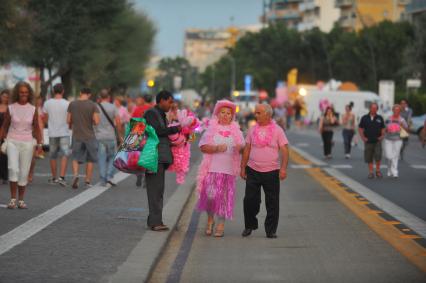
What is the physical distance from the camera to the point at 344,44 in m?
114

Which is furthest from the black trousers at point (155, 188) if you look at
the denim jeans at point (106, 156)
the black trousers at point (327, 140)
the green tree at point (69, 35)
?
the green tree at point (69, 35)

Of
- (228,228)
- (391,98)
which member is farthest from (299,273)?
(391,98)

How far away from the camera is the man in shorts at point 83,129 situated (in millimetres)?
20625

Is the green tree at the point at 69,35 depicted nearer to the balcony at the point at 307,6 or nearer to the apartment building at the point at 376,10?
the apartment building at the point at 376,10

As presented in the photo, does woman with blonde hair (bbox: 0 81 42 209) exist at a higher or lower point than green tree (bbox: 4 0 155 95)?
lower

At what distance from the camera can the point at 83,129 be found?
817 inches

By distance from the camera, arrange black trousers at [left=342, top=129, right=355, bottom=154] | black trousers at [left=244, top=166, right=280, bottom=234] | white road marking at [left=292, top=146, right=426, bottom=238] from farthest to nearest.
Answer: black trousers at [left=342, top=129, right=355, bottom=154] → white road marking at [left=292, top=146, right=426, bottom=238] → black trousers at [left=244, top=166, right=280, bottom=234]

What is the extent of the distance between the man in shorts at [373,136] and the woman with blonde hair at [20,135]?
457 inches

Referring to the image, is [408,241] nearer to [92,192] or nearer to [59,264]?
[59,264]

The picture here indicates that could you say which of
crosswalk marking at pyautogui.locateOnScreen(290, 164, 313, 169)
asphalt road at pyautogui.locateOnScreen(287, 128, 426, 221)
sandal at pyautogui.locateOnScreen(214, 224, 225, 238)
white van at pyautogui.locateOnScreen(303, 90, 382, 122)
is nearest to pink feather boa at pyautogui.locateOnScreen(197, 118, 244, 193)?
sandal at pyautogui.locateOnScreen(214, 224, 225, 238)

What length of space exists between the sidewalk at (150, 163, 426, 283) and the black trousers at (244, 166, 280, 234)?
190 millimetres

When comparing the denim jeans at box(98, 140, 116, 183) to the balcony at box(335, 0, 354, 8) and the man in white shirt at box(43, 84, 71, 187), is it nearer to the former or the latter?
the man in white shirt at box(43, 84, 71, 187)

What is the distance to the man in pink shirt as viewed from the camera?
13.8m

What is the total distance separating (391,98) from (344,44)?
39171mm
